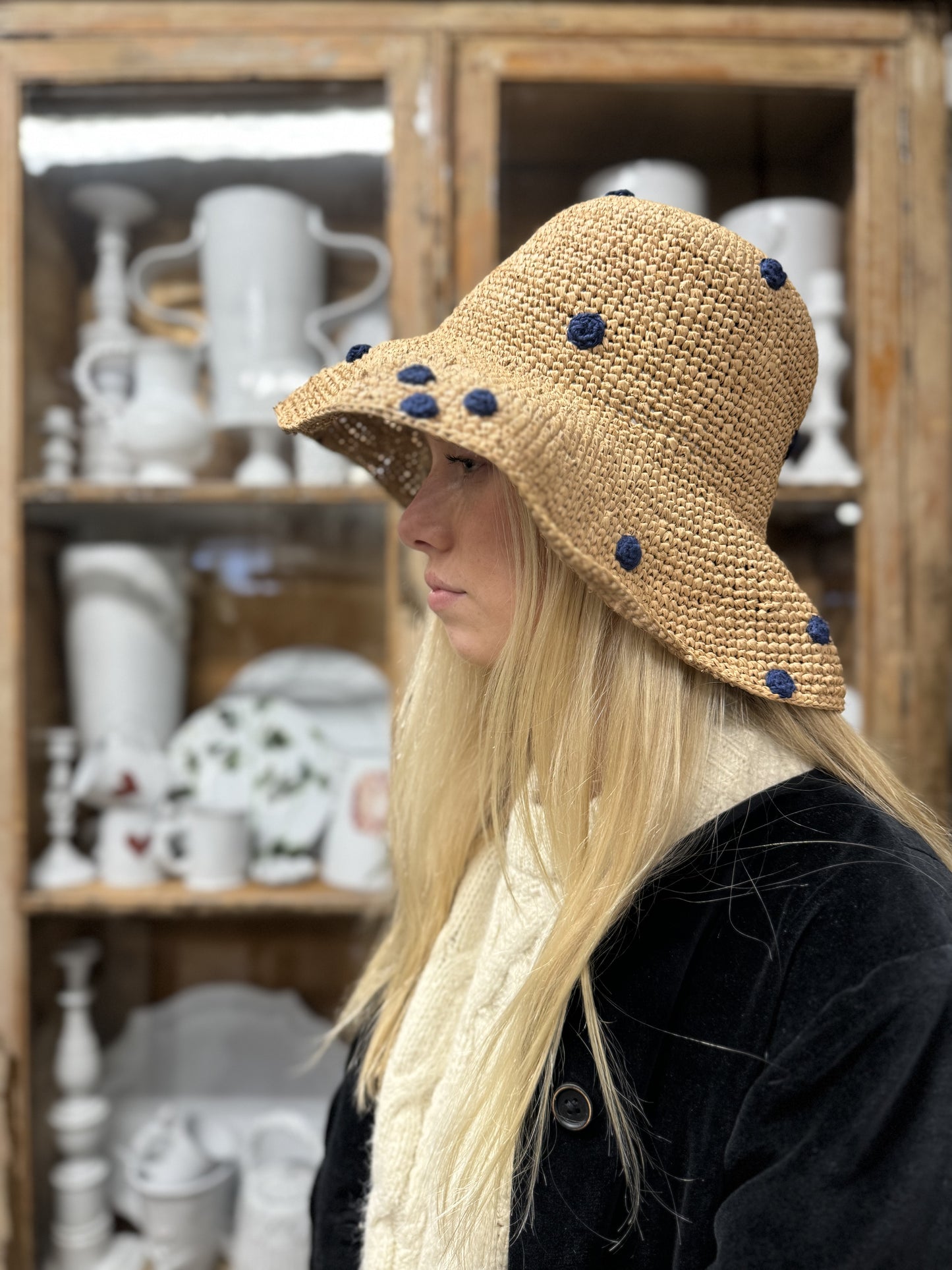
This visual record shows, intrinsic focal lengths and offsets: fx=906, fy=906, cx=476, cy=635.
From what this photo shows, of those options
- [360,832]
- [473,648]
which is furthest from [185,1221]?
[473,648]

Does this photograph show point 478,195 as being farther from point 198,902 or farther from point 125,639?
point 198,902

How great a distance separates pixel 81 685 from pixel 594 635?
90cm

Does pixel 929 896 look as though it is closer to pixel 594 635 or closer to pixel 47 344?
pixel 594 635

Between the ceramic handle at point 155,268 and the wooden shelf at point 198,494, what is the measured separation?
224 mm

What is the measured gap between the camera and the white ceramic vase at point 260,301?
1216mm

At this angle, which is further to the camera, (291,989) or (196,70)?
(291,989)

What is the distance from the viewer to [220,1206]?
3.92 feet

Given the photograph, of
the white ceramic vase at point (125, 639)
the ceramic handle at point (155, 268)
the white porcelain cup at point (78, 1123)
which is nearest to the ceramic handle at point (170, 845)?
the white ceramic vase at point (125, 639)

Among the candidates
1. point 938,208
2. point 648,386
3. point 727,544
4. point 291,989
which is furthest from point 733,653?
point 291,989

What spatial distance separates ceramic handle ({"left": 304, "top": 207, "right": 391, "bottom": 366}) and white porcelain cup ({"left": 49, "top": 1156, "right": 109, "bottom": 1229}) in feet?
3.70

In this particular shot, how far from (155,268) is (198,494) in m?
0.33

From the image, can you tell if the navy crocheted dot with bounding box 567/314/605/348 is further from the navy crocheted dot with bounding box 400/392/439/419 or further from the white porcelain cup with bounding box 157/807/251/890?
the white porcelain cup with bounding box 157/807/251/890

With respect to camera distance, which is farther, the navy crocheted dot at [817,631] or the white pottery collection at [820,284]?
the white pottery collection at [820,284]

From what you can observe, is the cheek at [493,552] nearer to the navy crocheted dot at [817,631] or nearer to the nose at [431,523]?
the nose at [431,523]
